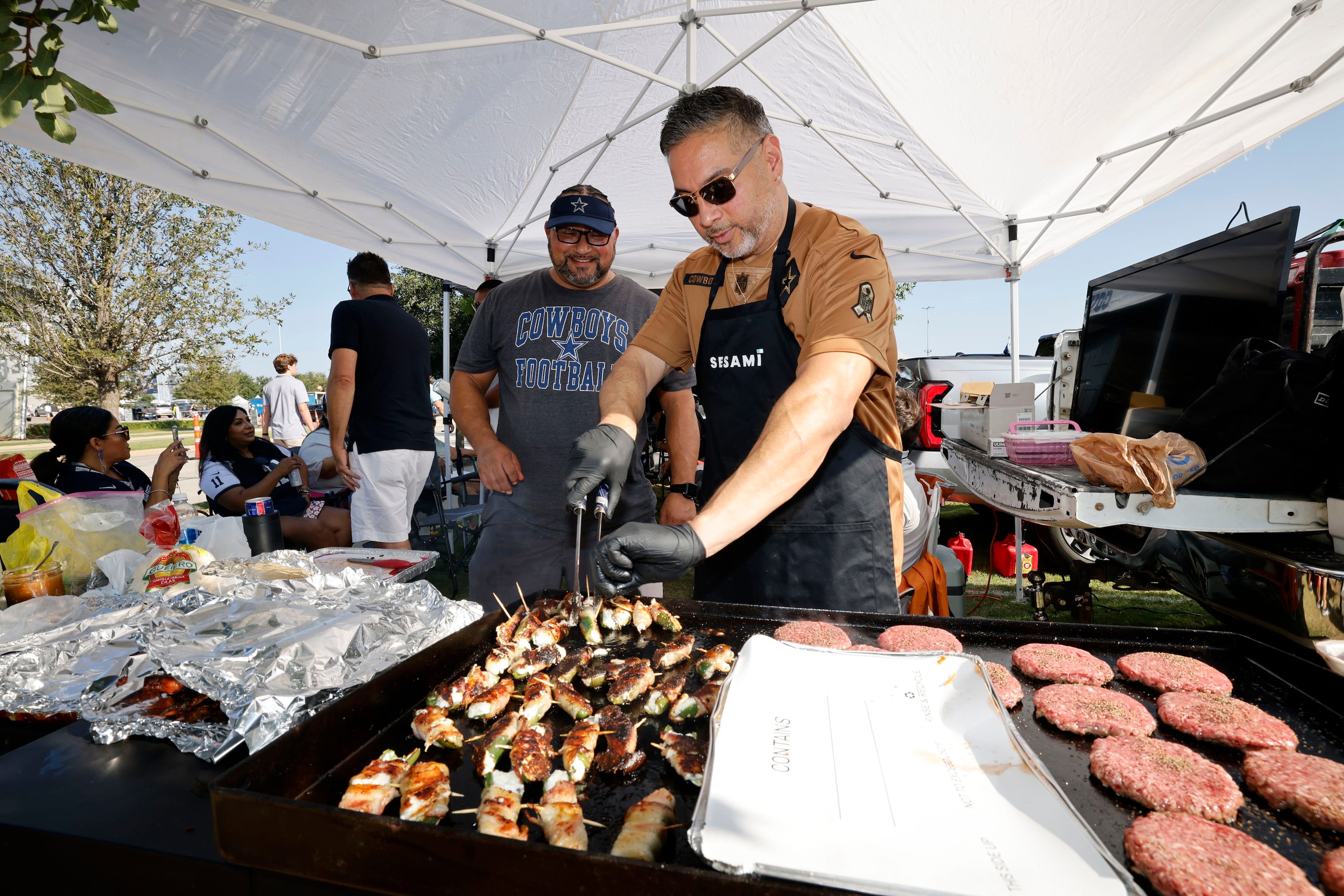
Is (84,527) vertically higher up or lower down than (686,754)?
higher up

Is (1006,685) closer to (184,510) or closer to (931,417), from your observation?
(184,510)

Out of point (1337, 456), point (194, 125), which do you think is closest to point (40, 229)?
point (194, 125)

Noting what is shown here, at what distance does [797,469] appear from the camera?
5.21ft

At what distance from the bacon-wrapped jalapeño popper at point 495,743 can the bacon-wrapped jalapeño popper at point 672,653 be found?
0.36 metres

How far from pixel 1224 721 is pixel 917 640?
534 mm

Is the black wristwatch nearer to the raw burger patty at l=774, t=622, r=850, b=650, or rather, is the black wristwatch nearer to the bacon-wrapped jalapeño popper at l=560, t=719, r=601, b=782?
the raw burger patty at l=774, t=622, r=850, b=650

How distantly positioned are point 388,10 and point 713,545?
4632mm

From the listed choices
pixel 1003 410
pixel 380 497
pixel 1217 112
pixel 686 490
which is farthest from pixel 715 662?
pixel 1217 112

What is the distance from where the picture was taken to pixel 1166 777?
1.03m

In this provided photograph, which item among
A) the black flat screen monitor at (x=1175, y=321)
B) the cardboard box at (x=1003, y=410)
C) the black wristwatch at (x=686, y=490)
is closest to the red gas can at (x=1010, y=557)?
the black flat screen monitor at (x=1175, y=321)

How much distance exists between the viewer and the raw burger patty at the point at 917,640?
56.3 inches

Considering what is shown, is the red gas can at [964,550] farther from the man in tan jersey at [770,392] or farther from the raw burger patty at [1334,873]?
the raw burger patty at [1334,873]

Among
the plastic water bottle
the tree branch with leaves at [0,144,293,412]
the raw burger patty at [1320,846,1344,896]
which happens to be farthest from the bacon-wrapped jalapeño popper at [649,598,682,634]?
the tree branch with leaves at [0,144,293,412]

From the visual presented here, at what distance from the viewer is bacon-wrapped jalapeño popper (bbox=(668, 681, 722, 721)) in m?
1.33
